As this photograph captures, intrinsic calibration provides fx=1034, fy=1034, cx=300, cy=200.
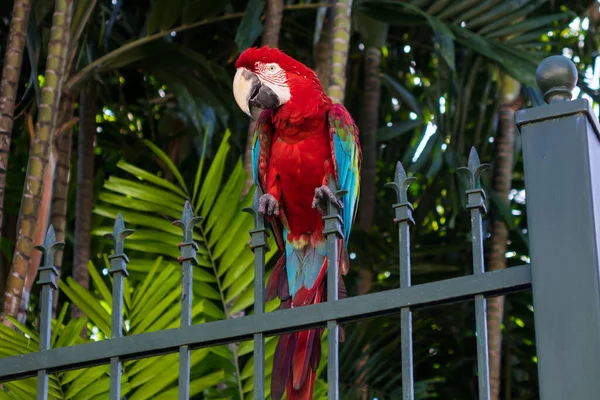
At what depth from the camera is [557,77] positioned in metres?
1.69

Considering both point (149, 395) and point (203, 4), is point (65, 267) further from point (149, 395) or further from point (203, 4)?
point (149, 395)

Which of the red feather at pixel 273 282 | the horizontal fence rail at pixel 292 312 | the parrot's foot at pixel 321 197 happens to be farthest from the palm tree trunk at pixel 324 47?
the horizontal fence rail at pixel 292 312

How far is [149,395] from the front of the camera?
291 centimetres

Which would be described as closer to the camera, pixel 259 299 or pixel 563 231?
pixel 563 231

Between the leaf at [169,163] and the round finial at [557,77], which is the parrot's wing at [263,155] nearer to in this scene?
the leaf at [169,163]

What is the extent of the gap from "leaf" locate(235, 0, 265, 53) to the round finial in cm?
239

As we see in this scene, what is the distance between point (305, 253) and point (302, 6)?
1486mm

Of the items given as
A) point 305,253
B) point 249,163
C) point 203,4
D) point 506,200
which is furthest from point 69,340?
point 506,200

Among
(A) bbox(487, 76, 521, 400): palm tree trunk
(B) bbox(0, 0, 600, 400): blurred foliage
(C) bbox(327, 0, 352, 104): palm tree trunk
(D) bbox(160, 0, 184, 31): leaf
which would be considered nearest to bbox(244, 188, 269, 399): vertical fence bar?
(B) bbox(0, 0, 600, 400): blurred foliage

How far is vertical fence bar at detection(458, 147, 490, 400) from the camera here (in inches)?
63.7

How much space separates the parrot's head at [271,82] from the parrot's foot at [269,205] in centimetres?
33

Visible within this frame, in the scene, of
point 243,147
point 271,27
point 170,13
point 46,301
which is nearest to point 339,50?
point 271,27

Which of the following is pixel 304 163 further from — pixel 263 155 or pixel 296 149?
pixel 263 155

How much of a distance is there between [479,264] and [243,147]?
3489mm
